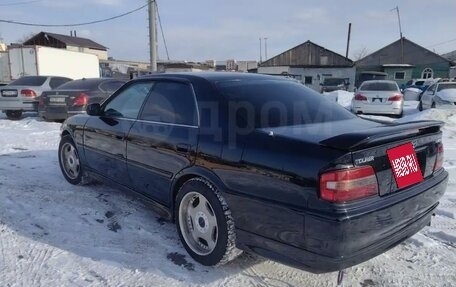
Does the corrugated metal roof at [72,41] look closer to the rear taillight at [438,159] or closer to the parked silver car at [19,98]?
the parked silver car at [19,98]

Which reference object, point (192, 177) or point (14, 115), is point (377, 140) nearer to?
point (192, 177)

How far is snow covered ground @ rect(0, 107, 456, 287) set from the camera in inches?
109

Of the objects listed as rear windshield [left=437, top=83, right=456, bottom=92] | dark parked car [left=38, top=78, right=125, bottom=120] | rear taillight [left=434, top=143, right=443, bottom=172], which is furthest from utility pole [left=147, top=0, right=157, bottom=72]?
rear taillight [left=434, top=143, right=443, bottom=172]

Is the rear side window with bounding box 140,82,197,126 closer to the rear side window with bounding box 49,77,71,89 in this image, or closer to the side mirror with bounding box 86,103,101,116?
the side mirror with bounding box 86,103,101,116

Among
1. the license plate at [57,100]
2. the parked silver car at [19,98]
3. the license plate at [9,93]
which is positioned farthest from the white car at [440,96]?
the license plate at [9,93]

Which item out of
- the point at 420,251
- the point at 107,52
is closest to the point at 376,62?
the point at 107,52

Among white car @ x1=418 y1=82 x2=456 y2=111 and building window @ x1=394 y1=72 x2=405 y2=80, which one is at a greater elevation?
building window @ x1=394 y1=72 x2=405 y2=80

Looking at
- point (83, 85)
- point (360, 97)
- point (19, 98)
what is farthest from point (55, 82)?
point (360, 97)

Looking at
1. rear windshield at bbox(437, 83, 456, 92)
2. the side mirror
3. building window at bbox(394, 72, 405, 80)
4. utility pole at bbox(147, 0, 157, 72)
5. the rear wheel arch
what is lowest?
the rear wheel arch

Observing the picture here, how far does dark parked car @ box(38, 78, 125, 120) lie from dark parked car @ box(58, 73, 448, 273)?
6257 mm

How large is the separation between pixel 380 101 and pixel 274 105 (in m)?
10.3

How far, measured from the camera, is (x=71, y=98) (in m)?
9.60

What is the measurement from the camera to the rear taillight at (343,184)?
2.19 m

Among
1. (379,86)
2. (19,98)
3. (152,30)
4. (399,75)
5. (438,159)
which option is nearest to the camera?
(438,159)
